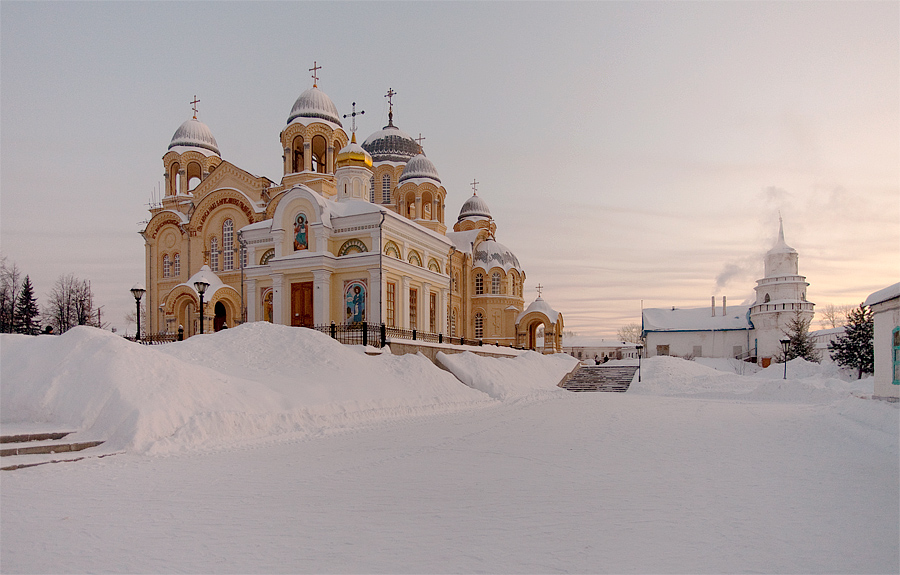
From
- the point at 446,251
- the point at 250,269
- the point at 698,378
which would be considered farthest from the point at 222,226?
the point at 698,378

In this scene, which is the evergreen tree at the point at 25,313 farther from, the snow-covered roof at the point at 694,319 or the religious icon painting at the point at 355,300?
the snow-covered roof at the point at 694,319

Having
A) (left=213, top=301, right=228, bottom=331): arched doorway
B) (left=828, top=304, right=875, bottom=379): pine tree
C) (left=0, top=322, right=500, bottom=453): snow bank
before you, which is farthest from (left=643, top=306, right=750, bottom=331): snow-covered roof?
(left=0, top=322, right=500, bottom=453): snow bank

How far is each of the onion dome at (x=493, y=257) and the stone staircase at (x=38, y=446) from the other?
31330 mm

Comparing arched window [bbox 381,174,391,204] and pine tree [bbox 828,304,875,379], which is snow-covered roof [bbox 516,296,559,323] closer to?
arched window [bbox 381,174,391,204]

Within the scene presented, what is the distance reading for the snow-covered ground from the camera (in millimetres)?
4293

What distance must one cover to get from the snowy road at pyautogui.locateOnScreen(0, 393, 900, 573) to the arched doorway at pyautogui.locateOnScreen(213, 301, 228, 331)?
64.2 feet

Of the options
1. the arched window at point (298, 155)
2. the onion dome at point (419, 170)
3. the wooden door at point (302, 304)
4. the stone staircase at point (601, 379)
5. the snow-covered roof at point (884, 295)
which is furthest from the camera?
the onion dome at point (419, 170)

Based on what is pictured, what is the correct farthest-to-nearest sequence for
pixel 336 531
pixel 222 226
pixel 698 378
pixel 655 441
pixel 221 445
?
1. pixel 222 226
2. pixel 698 378
3. pixel 655 441
4. pixel 221 445
5. pixel 336 531

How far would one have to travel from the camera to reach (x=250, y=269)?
2383 centimetres

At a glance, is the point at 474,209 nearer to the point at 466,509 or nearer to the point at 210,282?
the point at 210,282

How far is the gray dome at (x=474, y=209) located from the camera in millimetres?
43219

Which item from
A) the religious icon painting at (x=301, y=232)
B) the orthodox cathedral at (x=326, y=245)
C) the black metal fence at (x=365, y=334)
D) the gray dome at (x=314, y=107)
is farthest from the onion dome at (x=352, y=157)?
the black metal fence at (x=365, y=334)

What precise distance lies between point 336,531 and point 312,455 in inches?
145

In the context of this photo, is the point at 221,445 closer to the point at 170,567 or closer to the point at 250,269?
the point at 170,567
